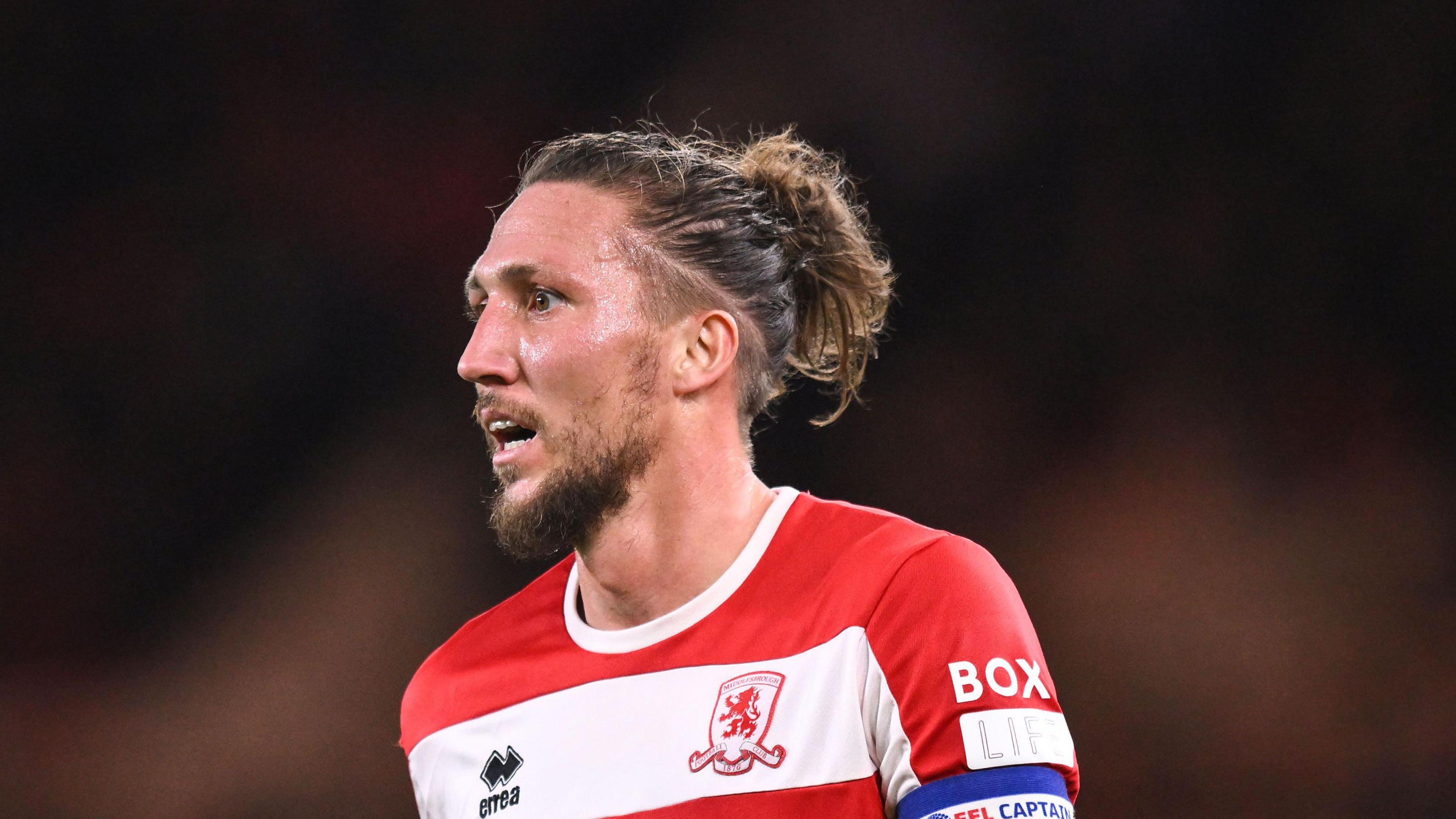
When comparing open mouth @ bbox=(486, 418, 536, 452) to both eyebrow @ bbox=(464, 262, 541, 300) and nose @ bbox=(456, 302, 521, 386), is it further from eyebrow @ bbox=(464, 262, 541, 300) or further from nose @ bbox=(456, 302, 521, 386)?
eyebrow @ bbox=(464, 262, 541, 300)

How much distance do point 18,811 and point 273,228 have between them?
6.18 feet

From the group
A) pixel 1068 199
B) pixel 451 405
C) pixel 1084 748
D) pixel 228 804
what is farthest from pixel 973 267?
pixel 228 804

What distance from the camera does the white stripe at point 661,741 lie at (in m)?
1.67

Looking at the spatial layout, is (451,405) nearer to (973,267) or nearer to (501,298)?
(973,267)

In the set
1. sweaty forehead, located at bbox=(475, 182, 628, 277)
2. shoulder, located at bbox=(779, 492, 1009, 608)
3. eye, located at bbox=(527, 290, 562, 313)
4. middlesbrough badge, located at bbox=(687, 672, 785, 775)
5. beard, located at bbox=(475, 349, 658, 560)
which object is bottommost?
middlesbrough badge, located at bbox=(687, 672, 785, 775)

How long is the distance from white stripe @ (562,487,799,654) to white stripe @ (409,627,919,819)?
7 cm

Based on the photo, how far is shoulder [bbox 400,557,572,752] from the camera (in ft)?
7.11

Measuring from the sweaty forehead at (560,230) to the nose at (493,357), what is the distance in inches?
4.1

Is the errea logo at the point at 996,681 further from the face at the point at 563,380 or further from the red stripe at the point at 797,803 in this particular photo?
the face at the point at 563,380

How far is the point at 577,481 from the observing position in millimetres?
1937

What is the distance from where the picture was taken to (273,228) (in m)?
3.95

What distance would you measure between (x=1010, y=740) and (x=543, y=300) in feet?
3.28

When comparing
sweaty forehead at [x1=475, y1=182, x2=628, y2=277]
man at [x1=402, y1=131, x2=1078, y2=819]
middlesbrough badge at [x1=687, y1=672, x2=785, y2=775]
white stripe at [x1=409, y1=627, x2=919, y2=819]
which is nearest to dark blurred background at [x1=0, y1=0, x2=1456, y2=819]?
man at [x1=402, y1=131, x2=1078, y2=819]

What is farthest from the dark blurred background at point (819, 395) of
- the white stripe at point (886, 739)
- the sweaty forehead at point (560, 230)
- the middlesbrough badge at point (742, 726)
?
the white stripe at point (886, 739)
